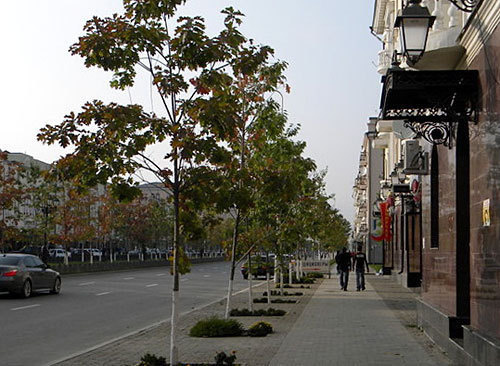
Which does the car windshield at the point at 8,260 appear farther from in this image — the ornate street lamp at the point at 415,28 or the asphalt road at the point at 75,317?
the ornate street lamp at the point at 415,28

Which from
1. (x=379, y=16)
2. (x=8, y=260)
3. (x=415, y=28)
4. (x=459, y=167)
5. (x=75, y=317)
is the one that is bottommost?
(x=75, y=317)

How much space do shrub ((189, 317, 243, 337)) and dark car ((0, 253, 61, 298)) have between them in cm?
1184

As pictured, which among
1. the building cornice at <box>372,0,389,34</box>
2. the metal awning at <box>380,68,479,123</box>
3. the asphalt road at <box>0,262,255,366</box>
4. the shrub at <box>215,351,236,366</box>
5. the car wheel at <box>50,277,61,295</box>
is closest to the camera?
the metal awning at <box>380,68,479,123</box>

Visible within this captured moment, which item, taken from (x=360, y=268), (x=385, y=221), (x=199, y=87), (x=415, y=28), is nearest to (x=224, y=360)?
(x=199, y=87)

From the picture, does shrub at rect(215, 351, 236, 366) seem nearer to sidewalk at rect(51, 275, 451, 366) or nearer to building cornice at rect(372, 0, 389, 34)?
sidewalk at rect(51, 275, 451, 366)

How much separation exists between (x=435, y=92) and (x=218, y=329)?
6297 mm

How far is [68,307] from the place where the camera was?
21.4 m

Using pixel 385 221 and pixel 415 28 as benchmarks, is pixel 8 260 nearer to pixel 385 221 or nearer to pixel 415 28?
pixel 415 28

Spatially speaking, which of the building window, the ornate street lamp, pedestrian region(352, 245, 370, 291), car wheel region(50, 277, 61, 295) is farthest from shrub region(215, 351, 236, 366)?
pedestrian region(352, 245, 370, 291)

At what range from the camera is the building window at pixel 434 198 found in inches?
545

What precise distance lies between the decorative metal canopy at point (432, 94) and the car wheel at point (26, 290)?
16.7m

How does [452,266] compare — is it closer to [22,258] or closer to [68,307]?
[68,307]

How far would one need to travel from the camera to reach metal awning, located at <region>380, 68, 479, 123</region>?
9.66 meters

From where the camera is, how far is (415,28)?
902 cm
